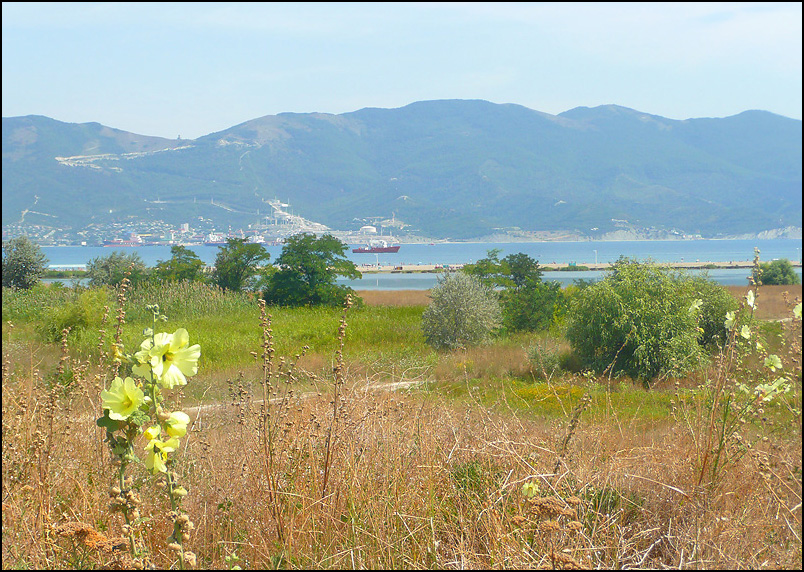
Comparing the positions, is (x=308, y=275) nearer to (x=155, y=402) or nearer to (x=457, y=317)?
(x=457, y=317)

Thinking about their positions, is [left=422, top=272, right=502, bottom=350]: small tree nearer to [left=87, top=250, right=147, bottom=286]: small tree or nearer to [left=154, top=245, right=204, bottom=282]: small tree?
[left=154, top=245, right=204, bottom=282]: small tree

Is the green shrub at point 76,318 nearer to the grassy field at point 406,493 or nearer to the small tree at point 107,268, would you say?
the small tree at point 107,268

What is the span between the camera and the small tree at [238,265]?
77.0 feet

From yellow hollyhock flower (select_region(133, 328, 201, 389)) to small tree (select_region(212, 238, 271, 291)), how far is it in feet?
71.9

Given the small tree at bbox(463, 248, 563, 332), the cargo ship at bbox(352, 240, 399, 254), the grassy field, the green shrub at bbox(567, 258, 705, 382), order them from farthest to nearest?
1. the cargo ship at bbox(352, 240, 399, 254)
2. the small tree at bbox(463, 248, 563, 332)
3. the green shrub at bbox(567, 258, 705, 382)
4. the grassy field

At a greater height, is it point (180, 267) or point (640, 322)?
point (180, 267)

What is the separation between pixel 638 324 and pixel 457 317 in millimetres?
4578

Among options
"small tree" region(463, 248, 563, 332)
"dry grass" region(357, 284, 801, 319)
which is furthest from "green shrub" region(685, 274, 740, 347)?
"small tree" region(463, 248, 563, 332)

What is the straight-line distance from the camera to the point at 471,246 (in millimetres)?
168750

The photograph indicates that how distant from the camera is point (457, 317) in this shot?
48.1 feet

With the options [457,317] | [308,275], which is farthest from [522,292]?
[308,275]

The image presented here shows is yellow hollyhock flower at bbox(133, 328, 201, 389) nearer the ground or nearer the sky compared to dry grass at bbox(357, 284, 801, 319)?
nearer the sky

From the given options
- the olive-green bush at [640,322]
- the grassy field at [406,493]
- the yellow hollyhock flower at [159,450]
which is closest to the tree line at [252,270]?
the olive-green bush at [640,322]

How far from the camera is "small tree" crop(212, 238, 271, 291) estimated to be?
23484 mm
